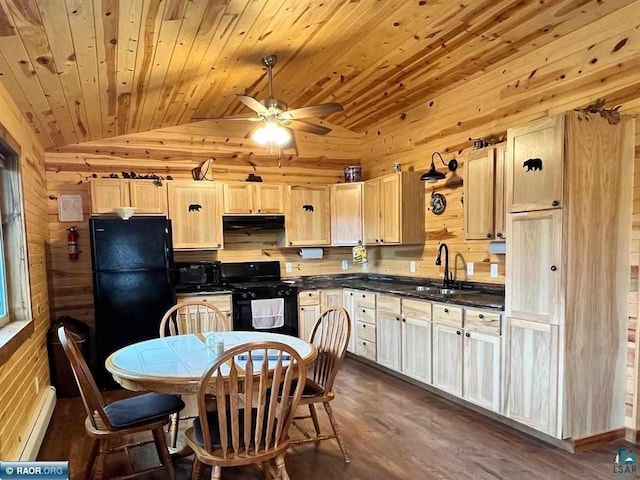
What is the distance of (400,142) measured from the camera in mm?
5062

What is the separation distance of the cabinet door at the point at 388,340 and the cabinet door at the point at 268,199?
5.73ft

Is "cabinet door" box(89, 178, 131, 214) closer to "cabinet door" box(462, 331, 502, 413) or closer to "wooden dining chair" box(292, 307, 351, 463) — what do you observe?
"wooden dining chair" box(292, 307, 351, 463)

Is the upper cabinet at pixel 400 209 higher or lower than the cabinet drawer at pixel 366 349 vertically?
higher

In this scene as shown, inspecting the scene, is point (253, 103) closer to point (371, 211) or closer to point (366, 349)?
point (371, 211)

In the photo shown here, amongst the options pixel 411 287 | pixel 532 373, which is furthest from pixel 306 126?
pixel 532 373

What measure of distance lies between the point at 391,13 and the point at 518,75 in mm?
1349

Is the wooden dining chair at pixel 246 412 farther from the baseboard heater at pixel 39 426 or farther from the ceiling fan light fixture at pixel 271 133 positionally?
the ceiling fan light fixture at pixel 271 133

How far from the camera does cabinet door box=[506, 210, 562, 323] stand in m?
2.73

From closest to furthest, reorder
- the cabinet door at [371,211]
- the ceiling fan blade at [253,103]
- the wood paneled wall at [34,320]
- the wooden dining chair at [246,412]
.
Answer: the wooden dining chair at [246,412] < the wood paneled wall at [34,320] < the ceiling fan blade at [253,103] < the cabinet door at [371,211]

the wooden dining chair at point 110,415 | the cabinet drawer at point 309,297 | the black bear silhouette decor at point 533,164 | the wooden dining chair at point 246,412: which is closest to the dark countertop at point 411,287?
the cabinet drawer at point 309,297

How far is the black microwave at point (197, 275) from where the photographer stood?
4.77m

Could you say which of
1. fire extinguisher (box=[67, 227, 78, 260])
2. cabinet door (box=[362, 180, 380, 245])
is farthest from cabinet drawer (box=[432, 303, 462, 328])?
fire extinguisher (box=[67, 227, 78, 260])

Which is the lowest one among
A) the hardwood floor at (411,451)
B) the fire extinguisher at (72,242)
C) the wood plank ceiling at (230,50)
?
the hardwood floor at (411,451)

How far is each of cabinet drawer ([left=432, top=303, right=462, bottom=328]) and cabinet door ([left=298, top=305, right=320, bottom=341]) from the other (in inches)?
65.7
